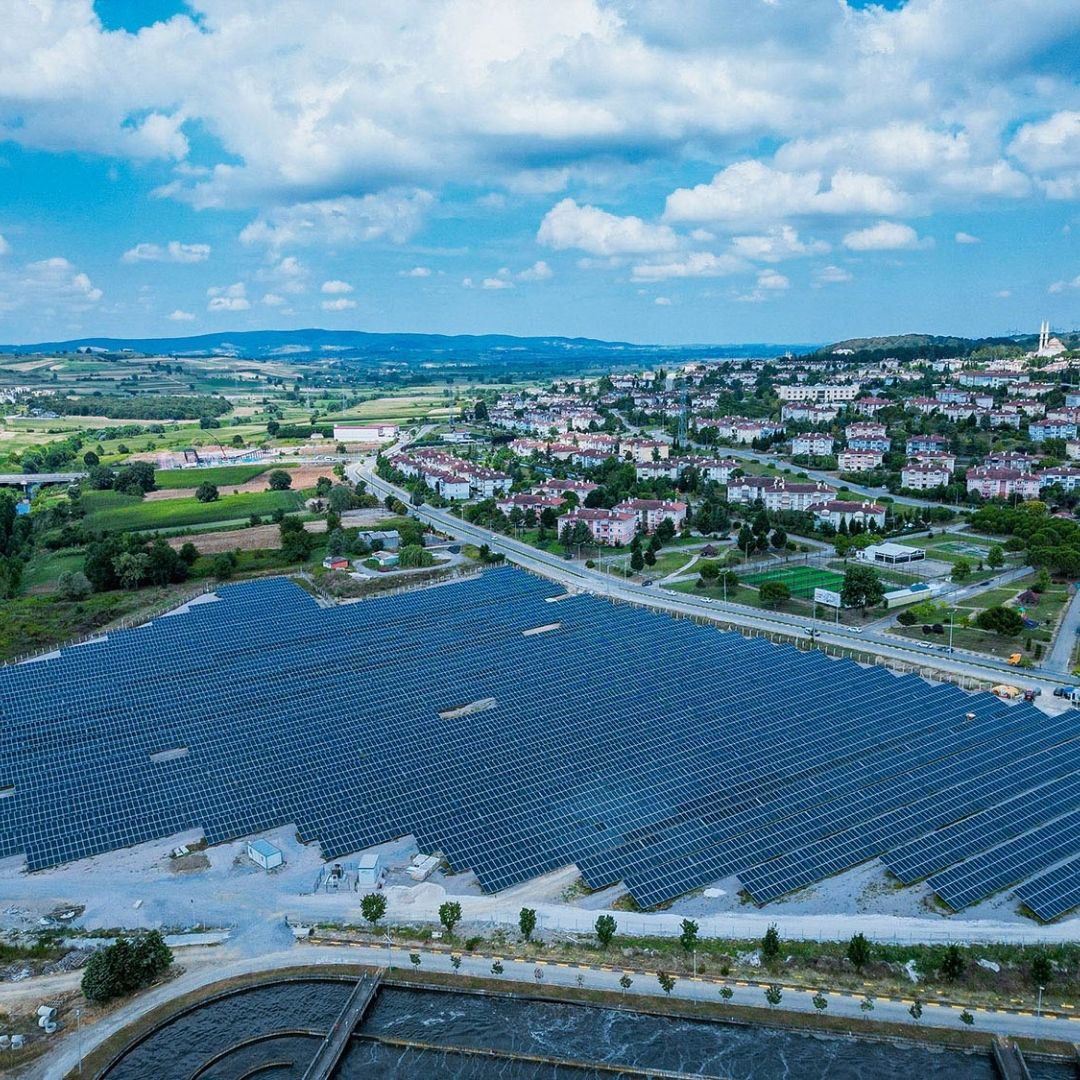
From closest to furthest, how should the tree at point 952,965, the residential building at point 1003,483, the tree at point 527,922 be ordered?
the tree at point 952,965 → the tree at point 527,922 → the residential building at point 1003,483

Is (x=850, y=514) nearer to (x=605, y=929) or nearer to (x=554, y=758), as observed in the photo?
(x=554, y=758)

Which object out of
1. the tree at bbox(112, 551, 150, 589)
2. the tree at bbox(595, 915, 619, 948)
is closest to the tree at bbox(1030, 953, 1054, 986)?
the tree at bbox(595, 915, 619, 948)

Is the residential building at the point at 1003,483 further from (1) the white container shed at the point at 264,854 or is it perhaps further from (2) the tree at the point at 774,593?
(1) the white container shed at the point at 264,854

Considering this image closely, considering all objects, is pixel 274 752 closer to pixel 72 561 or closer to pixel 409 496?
pixel 72 561

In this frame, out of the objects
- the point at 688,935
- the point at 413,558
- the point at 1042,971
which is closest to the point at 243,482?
the point at 413,558

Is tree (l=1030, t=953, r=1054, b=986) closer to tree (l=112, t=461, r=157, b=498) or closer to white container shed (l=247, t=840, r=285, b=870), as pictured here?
white container shed (l=247, t=840, r=285, b=870)

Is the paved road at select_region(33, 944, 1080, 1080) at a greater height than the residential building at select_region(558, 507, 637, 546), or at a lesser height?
lesser

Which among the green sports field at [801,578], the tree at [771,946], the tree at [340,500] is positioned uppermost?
the tree at [340,500]

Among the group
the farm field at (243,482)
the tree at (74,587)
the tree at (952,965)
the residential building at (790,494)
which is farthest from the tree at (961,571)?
the farm field at (243,482)
